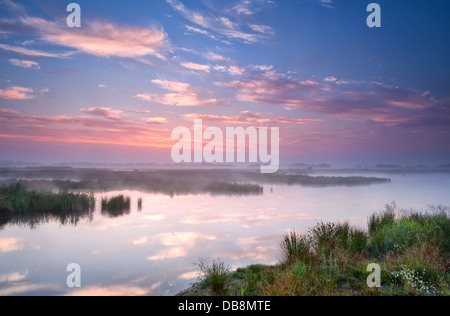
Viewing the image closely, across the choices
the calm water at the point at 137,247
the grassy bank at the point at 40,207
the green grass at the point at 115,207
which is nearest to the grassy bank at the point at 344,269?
the calm water at the point at 137,247

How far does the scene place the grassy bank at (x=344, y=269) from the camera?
23.9 ft

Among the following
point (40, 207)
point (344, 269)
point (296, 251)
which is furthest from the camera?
point (40, 207)

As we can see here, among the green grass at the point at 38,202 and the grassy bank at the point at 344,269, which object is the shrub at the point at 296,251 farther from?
the green grass at the point at 38,202

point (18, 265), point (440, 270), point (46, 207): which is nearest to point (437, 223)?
point (440, 270)

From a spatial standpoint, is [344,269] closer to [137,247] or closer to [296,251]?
[296,251]

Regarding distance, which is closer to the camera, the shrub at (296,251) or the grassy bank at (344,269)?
the grassy bank at (344,269)

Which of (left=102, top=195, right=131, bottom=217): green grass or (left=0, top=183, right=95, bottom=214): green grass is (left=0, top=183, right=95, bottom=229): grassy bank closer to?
(left=0, top=183, right=95, bottom=214): green grass

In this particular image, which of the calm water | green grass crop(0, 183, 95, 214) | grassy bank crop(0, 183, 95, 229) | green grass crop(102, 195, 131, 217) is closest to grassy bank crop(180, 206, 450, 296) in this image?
the calm water

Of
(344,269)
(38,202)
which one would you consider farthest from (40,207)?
(344,269)

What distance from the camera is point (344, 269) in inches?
332

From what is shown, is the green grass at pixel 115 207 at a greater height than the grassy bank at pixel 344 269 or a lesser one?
lesser
